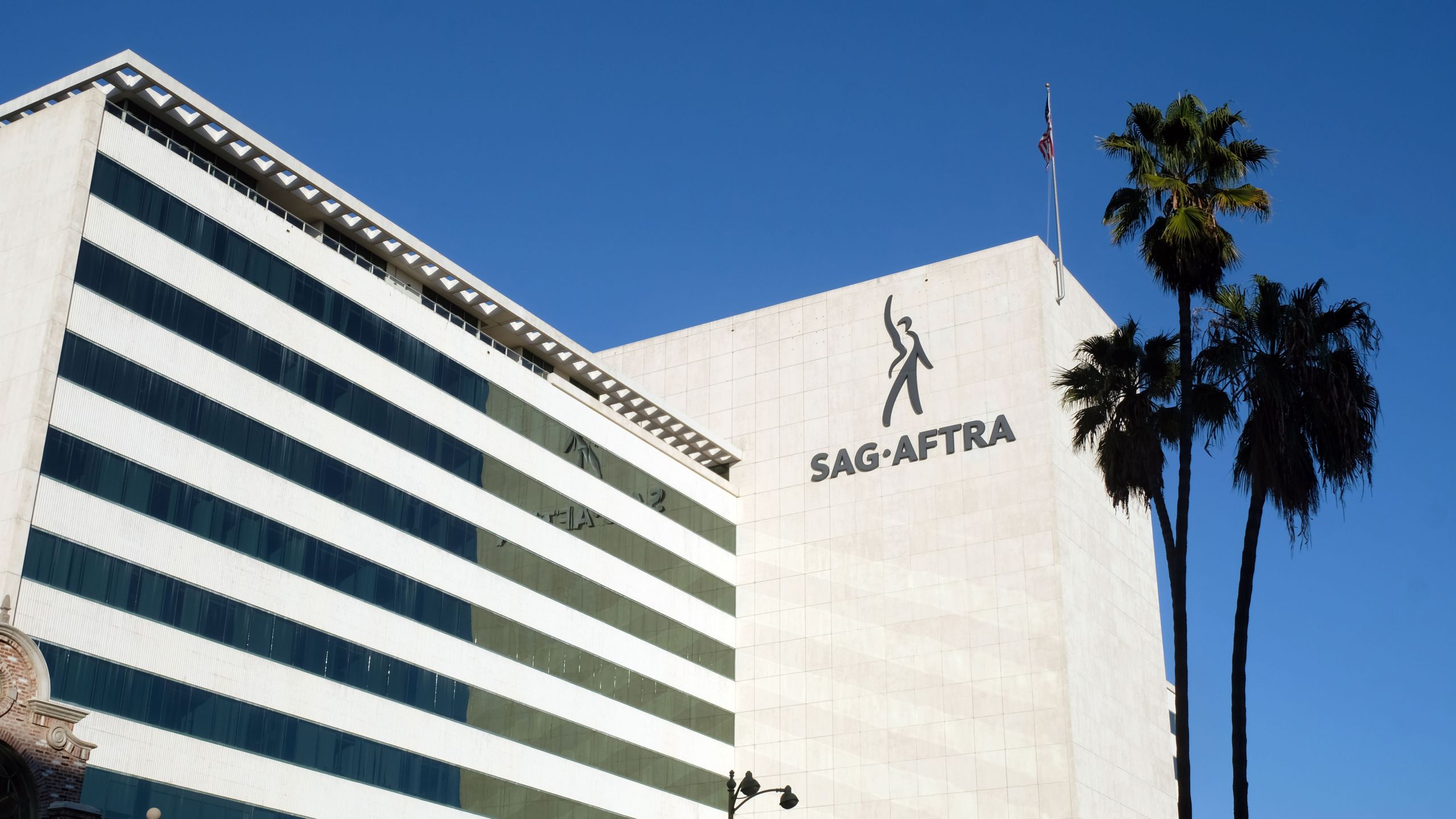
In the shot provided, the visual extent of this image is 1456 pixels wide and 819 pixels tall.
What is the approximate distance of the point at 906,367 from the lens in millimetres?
70000

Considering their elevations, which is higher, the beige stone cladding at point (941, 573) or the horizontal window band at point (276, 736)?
the beige stone cladding at point (941, 573)

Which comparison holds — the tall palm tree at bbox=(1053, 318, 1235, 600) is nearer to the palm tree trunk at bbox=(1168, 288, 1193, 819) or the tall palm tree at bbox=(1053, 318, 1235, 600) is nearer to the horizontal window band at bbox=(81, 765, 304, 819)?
the palm tree trunk at bbox=(1168, 288, 1193, 819)

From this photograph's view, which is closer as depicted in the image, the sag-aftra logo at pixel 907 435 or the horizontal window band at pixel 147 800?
the horizontal window band at pixel 147 800

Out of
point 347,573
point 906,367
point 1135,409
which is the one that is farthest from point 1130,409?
point 906,367

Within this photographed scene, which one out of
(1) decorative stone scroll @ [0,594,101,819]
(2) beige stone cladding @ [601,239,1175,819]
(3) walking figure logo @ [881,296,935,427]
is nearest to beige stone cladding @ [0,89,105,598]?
(1) decorative stone scroll @ [0,594,101,819]

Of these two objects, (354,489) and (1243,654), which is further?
(354,489)

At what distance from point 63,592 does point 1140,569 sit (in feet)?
161

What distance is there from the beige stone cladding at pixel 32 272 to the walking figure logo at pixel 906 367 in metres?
38.0

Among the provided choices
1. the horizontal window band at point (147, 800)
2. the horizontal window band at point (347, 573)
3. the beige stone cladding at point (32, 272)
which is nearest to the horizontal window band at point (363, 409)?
the beige stone cladding at point (32, 272)

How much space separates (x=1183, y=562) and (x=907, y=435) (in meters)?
33.2

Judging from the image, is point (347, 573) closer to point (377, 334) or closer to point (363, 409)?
point (363, 409)

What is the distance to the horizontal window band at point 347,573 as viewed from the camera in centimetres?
4188

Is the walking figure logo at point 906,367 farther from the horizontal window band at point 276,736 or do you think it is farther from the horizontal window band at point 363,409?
the horizontal window band at point 276,736

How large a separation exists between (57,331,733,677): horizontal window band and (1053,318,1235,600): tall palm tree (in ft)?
79.3
